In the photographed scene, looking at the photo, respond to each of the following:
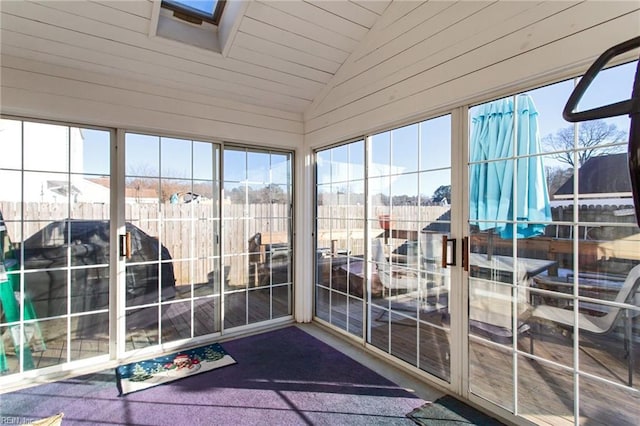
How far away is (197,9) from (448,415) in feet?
11.6

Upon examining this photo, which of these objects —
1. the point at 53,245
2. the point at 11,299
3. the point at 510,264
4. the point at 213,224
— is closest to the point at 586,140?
the point at 510,264

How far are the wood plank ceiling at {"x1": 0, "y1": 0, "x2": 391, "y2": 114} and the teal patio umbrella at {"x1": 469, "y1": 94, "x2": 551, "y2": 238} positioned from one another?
4.47 ft

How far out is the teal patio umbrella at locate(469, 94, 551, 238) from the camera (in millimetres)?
1922

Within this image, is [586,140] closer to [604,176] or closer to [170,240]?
[604,176]

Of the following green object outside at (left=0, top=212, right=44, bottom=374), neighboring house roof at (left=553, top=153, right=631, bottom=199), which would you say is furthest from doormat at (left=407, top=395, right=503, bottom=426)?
green object outside at (left=0, top=212, right=44, bottom=374)

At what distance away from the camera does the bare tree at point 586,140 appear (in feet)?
5.38

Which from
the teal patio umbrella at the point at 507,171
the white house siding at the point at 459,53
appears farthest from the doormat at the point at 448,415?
the white house siding at the point at 459,53

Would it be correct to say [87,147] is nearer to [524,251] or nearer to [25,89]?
[25,89]

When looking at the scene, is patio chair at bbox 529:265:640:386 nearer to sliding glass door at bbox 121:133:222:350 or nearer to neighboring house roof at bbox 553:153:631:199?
neighboring house roof at bbox 553:153:631:199

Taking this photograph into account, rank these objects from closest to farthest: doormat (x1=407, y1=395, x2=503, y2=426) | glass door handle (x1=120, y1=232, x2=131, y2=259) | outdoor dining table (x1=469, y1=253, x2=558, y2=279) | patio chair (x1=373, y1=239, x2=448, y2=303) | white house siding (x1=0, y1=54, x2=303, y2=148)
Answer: outdoor dining table (x1=469, y1=253, x2=558, y2=279), doormat (x1=407, y1=395, x2=503, y2=426), white house siding (x1=0, y1=54, x2=303, y2=148), patio chair (x1=373, y1=239, x2=448, y2=303), glass door handle (x1=120, y1=232, x2=131, y2=259)

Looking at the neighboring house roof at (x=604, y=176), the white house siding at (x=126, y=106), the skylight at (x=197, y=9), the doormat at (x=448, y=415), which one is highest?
the skylight at (x=197, y=9)

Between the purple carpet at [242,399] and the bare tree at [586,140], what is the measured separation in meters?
Answer: 1.83

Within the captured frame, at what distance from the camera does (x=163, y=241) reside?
3.01 metres

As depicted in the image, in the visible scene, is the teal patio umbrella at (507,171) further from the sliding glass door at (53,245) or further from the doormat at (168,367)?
the sliding glass door at (53,245)
